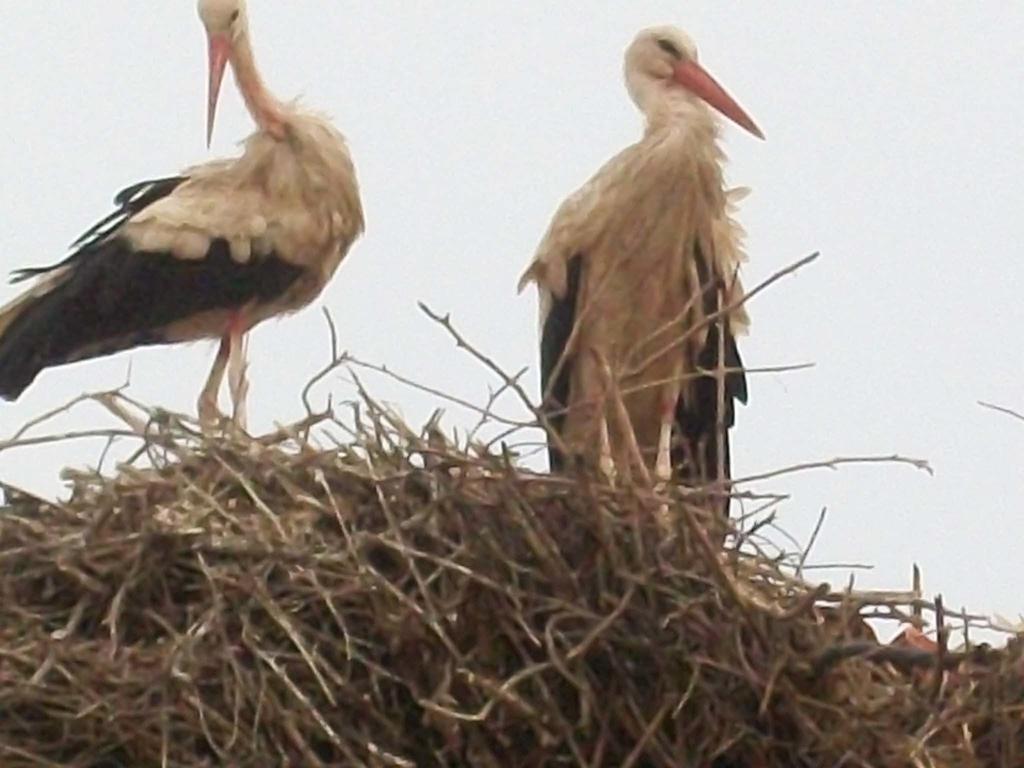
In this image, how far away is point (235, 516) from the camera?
471 centimetres

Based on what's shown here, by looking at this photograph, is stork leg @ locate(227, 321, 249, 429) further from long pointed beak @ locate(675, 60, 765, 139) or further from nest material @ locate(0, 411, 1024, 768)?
nest material @ locate(0, 411, 1024, 768)

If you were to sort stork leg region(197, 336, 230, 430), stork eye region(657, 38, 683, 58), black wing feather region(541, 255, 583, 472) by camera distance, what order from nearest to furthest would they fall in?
black wing feather region(541, 255, 583, 472), stork eye region(657, 38, 683, 58), stork leg region(197, 336, 230, 430)

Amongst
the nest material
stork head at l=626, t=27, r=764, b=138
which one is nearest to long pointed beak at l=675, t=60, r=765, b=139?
stork head at l=626, t=27, r=764, b=138

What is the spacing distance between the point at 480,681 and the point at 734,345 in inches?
84.1

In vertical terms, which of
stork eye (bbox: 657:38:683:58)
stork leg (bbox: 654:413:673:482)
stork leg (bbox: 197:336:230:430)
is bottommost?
stork leg (bbox: 654:413:673:482)

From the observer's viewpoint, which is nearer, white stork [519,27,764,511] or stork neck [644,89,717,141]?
white stork [519,27,764,511]

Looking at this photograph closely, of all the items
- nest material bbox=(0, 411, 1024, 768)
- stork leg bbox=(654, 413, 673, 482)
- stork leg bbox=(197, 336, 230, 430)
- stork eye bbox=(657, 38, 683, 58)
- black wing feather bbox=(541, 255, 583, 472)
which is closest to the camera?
nest material bbox=(0, 411, 1024, 768)

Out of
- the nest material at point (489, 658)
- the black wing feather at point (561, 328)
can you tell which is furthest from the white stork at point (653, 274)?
the nest material at point (489, 658)

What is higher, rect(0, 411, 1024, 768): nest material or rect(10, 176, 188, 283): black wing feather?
rect(10, 176, 188, 283): black wing feather

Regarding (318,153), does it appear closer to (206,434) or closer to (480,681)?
(206,434)

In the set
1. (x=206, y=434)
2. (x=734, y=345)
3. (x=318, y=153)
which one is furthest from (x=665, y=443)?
(x=206, y=434)

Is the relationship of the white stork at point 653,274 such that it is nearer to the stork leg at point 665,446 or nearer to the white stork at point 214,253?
the stork leg at point 665,446

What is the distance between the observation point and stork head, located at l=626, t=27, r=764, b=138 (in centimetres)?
645

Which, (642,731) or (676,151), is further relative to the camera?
(676,151)
